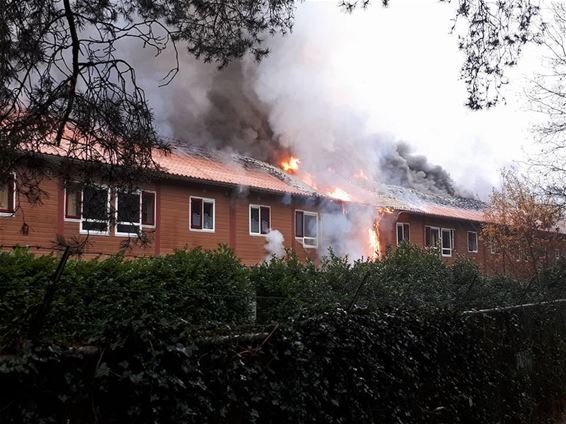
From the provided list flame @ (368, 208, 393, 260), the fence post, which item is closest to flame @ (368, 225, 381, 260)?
flame @ (368, 208, 393, 260)

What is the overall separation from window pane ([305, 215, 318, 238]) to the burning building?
0.14ft

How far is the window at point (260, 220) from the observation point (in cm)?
2264

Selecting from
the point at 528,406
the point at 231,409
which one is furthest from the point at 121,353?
the point at 528,406

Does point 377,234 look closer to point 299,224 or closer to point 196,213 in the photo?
point 299,224

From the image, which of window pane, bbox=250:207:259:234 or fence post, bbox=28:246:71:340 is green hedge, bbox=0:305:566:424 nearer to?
fence post, bbox=28:246:71:340

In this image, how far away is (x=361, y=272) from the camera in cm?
1019

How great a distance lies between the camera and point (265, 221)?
23.1 meters

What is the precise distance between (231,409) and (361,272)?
23.3ft

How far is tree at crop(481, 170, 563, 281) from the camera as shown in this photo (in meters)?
25.1

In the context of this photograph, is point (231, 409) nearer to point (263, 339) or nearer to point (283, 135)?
point (263, 339)

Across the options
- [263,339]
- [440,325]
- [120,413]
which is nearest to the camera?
[120,413]

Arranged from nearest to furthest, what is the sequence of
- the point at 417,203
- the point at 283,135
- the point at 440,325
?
the point at 440,325, the point at 283,135, the point at 417,203

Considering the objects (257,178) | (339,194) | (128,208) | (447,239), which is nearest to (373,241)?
(339,194)

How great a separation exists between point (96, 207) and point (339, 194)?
68.6ft
